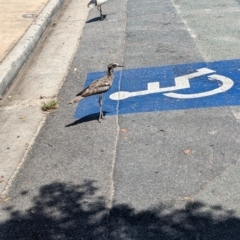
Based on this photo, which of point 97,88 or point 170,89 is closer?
point 97,88

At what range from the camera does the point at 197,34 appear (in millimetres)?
14836

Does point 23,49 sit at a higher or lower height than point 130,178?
lower

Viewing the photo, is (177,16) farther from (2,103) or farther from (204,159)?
(204,159)

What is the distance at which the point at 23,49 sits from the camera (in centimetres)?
1380

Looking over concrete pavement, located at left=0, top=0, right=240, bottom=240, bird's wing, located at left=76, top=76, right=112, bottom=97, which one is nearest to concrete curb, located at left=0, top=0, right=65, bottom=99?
concrete pavement, located at left=0, top=0, right=240, bottom=240

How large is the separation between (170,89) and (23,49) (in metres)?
4.53

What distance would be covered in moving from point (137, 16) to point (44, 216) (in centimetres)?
1189

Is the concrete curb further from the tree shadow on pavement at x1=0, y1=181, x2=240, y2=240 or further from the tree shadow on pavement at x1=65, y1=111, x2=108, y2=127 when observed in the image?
the tree shadow on pavement at x1=0, y1=181, x2=240, y2=240

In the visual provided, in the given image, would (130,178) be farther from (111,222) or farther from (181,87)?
(181,87)

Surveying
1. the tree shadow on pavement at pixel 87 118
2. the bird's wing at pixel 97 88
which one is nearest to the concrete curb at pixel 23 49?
the tree shadow on pavement at pixel 87 118

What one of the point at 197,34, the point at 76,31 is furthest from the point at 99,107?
the point at 76,31

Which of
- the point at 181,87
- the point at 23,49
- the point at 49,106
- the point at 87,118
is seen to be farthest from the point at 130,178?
Answer: the point at 23,49

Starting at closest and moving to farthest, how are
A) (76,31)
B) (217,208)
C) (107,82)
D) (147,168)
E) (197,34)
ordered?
(217,208) < (147,168) < (107,82) < (197,34) < (76,31)

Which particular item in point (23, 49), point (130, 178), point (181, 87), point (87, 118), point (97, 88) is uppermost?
point (97, 88)
